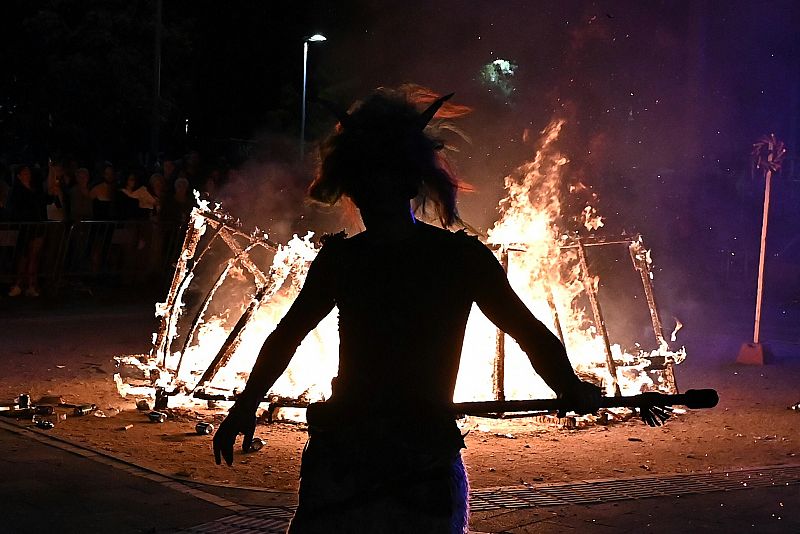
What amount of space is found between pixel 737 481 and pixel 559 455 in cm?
112

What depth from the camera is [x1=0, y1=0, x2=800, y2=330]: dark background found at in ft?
56.1

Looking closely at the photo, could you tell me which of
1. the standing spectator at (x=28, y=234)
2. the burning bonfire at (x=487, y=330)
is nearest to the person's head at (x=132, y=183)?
the standing spectator at (x=28, y=234)

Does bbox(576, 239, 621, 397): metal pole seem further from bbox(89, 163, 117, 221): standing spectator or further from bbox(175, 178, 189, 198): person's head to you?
bbox(89, 163, 117, 221): standing spectator

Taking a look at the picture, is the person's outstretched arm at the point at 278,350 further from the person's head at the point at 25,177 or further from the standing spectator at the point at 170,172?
the standing spectator at the point at 170,172

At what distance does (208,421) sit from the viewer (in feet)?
26.0

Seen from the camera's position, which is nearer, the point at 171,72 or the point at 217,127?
the point at 171,72

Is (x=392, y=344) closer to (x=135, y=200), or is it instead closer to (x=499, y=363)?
(x=499, y=363)

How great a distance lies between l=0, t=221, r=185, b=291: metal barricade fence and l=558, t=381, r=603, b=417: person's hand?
11457 millimetres

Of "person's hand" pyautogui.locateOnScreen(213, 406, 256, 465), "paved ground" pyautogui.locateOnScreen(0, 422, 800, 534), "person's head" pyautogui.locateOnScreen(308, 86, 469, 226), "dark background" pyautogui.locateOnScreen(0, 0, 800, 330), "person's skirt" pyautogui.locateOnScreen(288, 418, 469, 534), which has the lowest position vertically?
"paved ground" pyautogui.locateOnScreen(0, 422, 800, 534)

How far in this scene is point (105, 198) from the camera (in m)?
15.9

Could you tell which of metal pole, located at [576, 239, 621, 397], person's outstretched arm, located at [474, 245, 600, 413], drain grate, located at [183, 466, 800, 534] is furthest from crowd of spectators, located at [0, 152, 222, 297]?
person's outstretched arm, located at [474, 245, 600, 413]

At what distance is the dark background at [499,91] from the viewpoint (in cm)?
1709

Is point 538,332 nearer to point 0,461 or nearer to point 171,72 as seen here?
point 0,461

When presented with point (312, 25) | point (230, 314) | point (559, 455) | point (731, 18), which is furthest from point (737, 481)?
point (312, 25)
